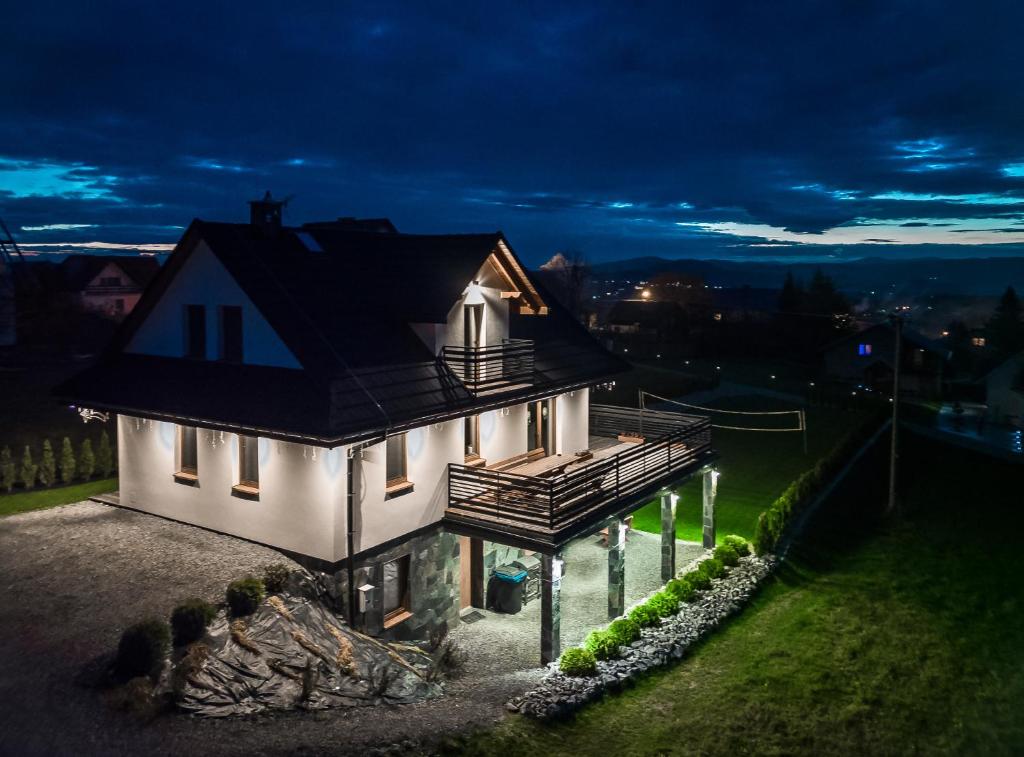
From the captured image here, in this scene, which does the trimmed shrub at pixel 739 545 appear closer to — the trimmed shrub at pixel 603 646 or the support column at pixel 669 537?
the support column at pixel 669 537

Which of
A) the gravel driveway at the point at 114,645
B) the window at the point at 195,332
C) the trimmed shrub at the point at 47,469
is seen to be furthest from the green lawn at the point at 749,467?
the trimmed shrub at the point at 47,469

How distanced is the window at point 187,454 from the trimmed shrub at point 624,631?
10.4 meters

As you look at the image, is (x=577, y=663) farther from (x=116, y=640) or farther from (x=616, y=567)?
(x=116, y=640)

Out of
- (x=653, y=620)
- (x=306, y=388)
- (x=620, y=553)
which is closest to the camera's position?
(x=306, y=388)

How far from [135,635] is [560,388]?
503 inches

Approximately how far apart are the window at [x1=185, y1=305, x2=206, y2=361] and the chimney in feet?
8.92

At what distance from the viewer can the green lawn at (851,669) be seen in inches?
569

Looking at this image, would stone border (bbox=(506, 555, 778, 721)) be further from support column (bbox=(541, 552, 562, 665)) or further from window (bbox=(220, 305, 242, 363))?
window (bbox=(220, 305, 242, 363))

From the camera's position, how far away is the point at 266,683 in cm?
1273

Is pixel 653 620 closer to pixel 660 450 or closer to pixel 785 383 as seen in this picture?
pixel 660 450

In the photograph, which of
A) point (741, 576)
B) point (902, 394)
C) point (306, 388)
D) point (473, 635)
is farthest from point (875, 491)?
point (902, 394)

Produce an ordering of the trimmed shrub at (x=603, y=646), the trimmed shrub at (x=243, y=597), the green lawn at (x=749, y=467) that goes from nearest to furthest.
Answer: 1. the trimmed shrub at (x=243, y=597)
2. the trimmed shrub at (x=603, y=646)
3. the green lawn at (x=749, y=467)

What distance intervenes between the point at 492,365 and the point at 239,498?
6713 millimetres

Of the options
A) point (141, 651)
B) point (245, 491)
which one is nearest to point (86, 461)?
point (245, 491)
